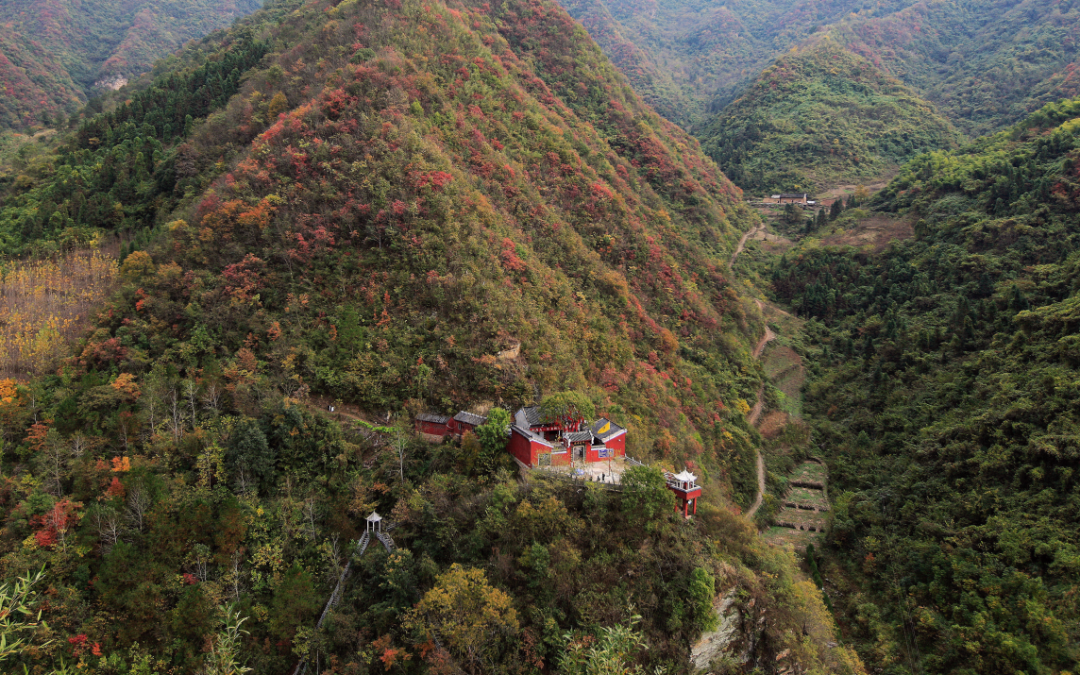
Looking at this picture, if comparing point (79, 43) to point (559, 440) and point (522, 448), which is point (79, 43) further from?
point (559, 440)

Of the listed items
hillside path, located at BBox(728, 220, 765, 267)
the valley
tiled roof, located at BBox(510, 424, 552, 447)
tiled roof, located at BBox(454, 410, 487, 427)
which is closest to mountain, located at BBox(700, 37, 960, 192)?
hillside path, located at BBox(728, 220, 765, 267)

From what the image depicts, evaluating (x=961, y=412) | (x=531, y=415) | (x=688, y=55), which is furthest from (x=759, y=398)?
(x=688, y=55)

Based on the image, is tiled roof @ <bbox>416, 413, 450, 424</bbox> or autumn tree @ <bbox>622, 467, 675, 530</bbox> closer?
autumn tree @ <bbox>622, 467, 675, 530</bbox>

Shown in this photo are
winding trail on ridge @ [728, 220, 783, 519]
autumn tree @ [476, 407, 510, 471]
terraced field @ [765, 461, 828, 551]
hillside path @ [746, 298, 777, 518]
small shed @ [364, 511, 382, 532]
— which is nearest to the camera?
small shed @ [364, 511, 382, 532]

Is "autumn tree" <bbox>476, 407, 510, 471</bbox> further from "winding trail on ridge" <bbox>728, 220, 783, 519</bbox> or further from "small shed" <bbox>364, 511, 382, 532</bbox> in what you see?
"winding trail on ridge" <bbox>728, 220, 783, 519</bbox>

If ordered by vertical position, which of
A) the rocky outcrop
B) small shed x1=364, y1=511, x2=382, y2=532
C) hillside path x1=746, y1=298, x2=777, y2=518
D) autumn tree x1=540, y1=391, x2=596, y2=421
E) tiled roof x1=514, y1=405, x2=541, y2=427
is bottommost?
hillside path x1=746, y1=298, x2=777, y2=518

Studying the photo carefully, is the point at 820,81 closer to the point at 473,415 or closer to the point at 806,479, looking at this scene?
the point at 806,479

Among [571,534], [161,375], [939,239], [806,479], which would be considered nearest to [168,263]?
[161,375]

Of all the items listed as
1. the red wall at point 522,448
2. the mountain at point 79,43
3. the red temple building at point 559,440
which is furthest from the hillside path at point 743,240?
the mountain at point 79,43
